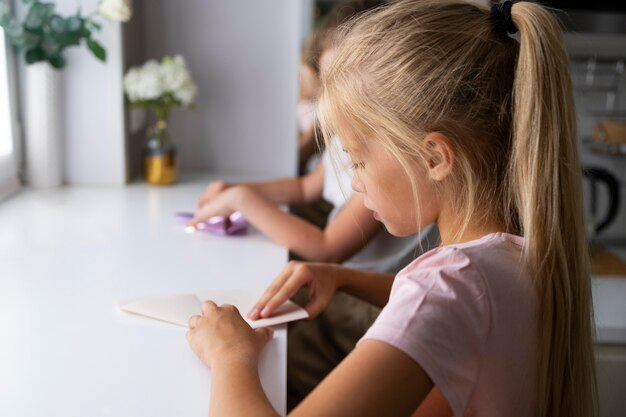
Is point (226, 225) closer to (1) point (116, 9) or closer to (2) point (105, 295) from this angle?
(2) point (105, 295)

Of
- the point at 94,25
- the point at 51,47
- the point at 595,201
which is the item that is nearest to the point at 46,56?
the point at 51,47

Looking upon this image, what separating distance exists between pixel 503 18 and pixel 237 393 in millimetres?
461

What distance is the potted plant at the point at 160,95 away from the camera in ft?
5.43

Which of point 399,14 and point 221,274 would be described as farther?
point 221,274

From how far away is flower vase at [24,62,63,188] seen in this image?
5.21 ft

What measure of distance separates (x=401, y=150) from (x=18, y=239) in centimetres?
74

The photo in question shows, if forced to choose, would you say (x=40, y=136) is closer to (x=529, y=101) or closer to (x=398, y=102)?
(x=398, y=102)

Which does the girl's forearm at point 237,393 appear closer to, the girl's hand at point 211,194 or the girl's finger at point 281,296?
the girl's finger at point 281,296

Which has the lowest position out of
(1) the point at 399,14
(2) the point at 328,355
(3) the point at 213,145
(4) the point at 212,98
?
(2) the point at 328,355

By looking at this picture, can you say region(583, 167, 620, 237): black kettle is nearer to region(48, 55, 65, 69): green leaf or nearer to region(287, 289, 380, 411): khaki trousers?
region(287, 289, 380, 411): khaki trousers

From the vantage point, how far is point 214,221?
130 cm

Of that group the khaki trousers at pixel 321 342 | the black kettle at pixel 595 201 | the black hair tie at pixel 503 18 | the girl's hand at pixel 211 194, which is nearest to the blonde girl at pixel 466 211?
the black hair tie at pixel 503 18

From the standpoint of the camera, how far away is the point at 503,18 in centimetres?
75

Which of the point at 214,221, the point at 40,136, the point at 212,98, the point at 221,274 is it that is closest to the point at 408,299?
the point at 221,274
